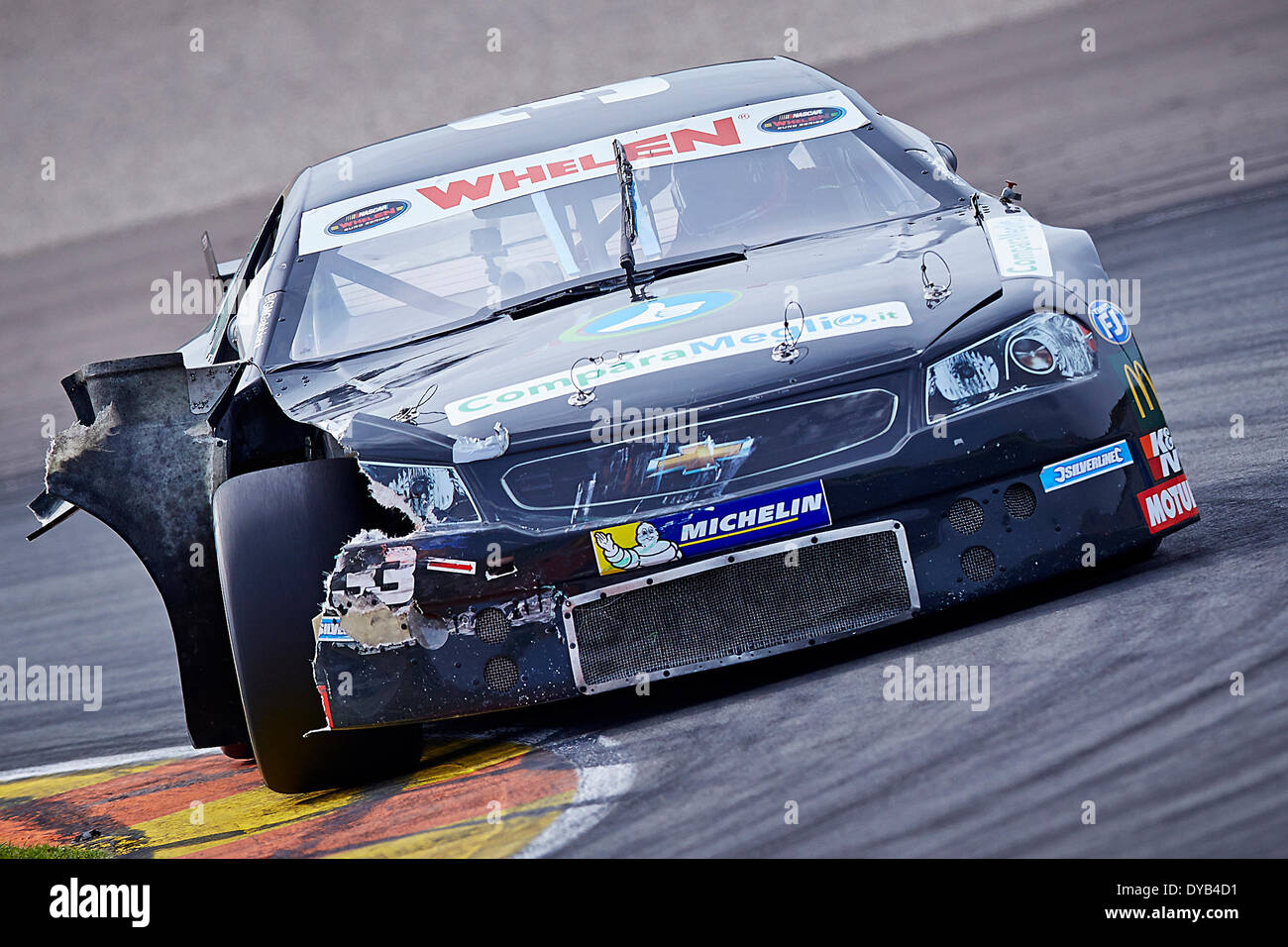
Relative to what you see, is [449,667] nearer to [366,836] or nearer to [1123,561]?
[366,836]

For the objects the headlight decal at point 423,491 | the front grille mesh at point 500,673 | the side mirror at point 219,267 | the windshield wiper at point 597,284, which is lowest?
the front grille mesh at point 500,673

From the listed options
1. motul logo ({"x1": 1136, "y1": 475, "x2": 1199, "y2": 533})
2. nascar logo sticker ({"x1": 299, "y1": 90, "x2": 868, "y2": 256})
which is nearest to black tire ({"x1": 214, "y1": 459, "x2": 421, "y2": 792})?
nascar logo sticker ({"x1": 299, "y1": 90, "x2": 868, "y2": 256})

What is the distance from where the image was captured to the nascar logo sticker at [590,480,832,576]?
4.16 meters

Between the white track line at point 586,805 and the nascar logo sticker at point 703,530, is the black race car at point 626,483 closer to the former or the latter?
the nascar logo sticker at point 703,530

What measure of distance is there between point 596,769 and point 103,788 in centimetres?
225

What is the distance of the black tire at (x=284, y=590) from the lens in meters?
4.32

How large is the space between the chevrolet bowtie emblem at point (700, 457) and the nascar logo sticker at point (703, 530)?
0.36ft

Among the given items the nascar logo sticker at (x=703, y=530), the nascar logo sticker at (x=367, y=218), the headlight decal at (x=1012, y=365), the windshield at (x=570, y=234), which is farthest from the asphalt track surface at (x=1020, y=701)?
the nascar logo sticker at (x=367, y=218)

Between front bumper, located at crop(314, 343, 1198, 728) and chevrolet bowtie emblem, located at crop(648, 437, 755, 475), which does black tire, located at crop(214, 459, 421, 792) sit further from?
chevrolet bowtie emblem, located at crop(648, 437, 755, 475)

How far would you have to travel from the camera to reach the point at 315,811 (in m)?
4.40

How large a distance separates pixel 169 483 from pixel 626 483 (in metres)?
1.45

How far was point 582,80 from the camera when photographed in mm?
18688

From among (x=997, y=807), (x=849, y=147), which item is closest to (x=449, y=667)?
(x=997, y=807)
